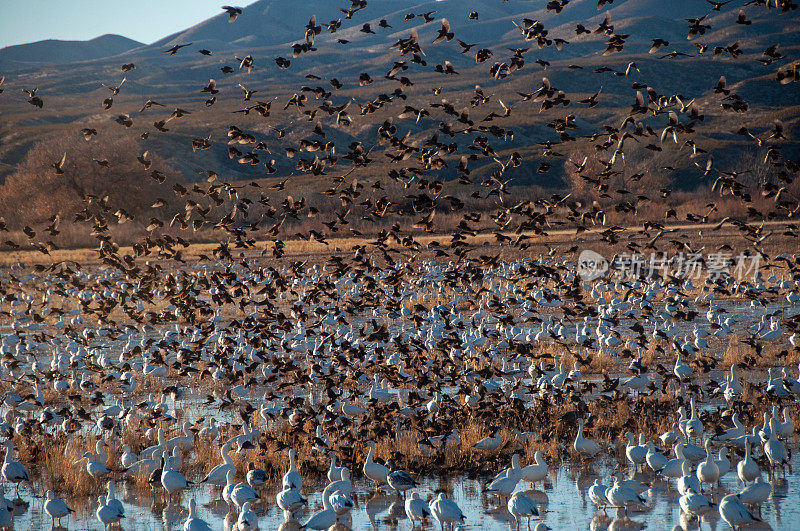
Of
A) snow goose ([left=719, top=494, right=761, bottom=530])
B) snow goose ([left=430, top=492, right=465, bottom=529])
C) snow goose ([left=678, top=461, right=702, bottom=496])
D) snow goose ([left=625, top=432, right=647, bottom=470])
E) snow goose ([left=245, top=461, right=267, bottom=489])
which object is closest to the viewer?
snow goose ([left=719, top=494, right=761, bottom=530])

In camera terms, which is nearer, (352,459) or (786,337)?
(352,459)

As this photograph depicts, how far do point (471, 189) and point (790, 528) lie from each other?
49753 mm

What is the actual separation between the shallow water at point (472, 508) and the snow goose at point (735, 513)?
445mm

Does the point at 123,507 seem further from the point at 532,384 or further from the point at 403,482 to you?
the point at 532,384

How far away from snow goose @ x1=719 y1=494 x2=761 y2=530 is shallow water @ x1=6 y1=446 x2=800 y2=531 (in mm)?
445

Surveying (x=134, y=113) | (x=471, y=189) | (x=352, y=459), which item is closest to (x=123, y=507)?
(x=352, y=459)

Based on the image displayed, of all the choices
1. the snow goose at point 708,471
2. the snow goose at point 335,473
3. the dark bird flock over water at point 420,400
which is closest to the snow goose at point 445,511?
the dark bird flock over water at point 420,400

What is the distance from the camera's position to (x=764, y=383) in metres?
13.1

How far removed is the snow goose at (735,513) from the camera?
7.57m

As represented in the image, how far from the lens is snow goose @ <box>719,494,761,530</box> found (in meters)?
7.57

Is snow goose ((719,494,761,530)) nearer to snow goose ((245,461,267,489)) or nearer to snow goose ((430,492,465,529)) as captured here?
snow goose ((430,492,465,529))

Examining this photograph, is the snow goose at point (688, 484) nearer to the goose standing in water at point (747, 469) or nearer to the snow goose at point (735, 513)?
the snow goose at point (735, 513)

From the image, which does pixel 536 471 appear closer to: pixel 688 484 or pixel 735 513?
pixel 688 484

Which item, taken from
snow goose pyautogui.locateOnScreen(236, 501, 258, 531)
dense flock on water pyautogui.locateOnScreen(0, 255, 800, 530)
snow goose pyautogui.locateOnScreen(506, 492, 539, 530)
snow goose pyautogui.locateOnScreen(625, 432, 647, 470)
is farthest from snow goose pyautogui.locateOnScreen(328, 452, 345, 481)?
snow goose pyautogui.locateOnScreen(625, 432, 647, 470)
